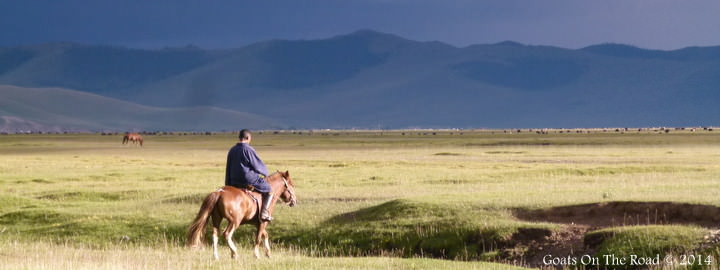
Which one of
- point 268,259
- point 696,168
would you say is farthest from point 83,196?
point 696,168

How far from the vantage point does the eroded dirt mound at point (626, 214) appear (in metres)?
21.9

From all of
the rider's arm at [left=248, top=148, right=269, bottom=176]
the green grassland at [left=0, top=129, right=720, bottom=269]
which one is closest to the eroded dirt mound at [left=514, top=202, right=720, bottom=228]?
the green grassland at [left=0, top=129, right=720, bottom=269]

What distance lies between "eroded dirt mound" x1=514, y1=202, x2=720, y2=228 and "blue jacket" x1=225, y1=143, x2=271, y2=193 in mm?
7850

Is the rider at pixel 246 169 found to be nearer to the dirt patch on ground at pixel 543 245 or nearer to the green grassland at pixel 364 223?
the green grassland at pixel 364 223

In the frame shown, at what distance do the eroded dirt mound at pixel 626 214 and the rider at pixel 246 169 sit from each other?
7.67 metres

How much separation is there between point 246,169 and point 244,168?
44 millimetres

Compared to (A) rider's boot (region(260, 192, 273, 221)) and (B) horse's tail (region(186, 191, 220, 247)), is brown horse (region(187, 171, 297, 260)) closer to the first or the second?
(B) horse's tail (region(186, 191, 220, 247))

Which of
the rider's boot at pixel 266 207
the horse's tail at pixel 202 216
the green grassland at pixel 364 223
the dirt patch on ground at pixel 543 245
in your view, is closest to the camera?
the horse's tail at pixel 202 216

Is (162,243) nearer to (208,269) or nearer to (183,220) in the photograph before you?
(183,220)

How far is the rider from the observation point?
1847cm

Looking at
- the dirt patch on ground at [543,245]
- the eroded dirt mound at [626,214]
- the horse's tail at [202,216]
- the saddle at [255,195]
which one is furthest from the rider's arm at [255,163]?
the eroded dirt mound at [626,214]

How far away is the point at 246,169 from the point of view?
18.5 meters

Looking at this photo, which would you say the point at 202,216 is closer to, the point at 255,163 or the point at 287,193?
the point at 255,163

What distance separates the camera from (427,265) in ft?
60.4
